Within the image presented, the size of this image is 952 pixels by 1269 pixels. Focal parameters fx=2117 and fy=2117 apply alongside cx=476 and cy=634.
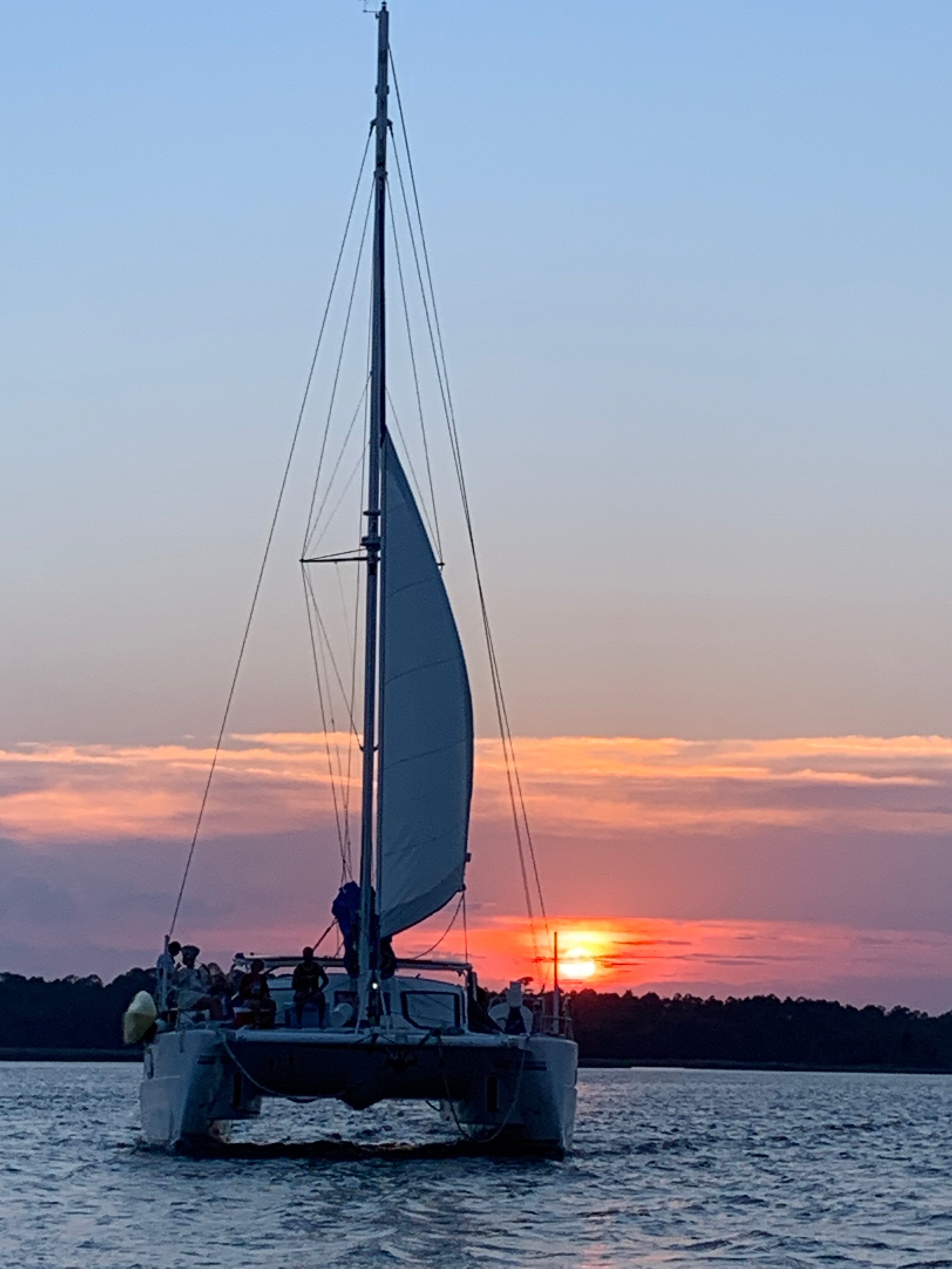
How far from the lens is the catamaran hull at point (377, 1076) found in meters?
26.5

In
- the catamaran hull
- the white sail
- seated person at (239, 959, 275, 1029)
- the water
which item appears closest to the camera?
the water

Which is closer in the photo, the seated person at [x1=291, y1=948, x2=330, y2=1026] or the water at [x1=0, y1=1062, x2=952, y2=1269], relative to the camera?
the water at [x1=0, y1=1062, x2=952, y2=1269]

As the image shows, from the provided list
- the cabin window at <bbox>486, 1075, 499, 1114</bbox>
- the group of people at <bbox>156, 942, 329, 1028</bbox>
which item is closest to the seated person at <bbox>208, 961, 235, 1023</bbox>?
the group of people at <bbox>156, 942, 329, 1028</bbox>

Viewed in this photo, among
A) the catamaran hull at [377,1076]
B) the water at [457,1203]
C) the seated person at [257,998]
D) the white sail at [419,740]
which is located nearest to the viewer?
the water at [457,1203]

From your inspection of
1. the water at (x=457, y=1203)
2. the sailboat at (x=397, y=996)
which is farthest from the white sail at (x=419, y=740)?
the water at (x=457, y=1203)

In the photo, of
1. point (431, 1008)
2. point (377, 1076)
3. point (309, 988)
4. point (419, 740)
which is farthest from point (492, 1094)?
point (419, 740)

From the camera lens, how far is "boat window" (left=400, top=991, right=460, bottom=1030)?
29.5 meters

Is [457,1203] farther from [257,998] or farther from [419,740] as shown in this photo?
[419,740]

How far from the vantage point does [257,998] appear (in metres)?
28.1

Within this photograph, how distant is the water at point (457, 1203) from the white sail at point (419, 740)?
3.86 m

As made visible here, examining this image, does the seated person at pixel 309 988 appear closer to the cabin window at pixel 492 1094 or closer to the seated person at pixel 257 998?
the seated person at pixel 257 998

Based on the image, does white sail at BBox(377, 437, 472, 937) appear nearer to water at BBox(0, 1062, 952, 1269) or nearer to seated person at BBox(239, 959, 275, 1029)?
seated person at BBox(239, 959, 275, 1029)

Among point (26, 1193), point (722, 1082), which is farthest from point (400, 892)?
point (722, 1082)

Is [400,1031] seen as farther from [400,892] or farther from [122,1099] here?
[122,1099]
